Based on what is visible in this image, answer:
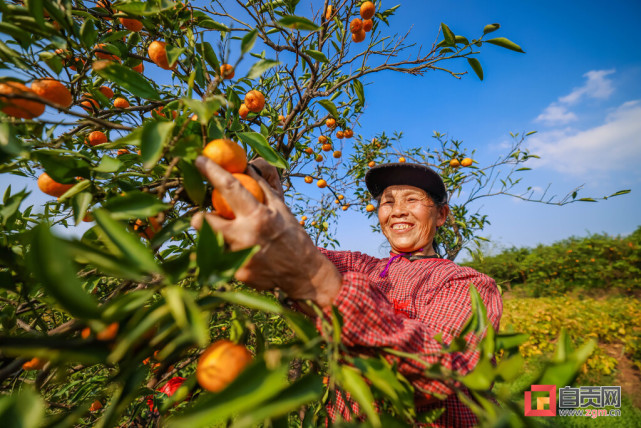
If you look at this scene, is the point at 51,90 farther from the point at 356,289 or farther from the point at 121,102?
the point at 356,289

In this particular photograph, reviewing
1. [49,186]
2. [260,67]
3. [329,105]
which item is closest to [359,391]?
[260,67]

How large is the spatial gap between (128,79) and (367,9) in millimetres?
1474

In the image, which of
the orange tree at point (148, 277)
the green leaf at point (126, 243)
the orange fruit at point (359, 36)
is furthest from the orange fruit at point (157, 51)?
the orange fruit at point (359, 36)

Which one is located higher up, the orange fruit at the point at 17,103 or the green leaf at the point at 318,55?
the green leaf at the point at 318,55

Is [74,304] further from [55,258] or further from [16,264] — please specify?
[16,264]

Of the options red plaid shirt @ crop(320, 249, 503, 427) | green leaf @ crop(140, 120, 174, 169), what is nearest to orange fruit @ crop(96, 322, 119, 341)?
green leaf @ crop(140, 120, 174, 169)

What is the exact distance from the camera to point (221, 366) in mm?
472

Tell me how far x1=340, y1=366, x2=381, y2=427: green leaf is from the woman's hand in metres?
0.20

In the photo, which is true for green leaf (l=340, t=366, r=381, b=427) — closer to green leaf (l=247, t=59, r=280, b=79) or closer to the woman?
the woman

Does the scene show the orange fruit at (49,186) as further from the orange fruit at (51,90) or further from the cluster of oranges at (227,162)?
the cluster of oranges at (227,162)

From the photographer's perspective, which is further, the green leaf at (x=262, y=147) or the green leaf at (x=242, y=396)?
the green leaf at (x=262, y=147)

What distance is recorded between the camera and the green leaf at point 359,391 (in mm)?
378

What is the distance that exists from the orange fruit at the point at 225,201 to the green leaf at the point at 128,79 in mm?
267

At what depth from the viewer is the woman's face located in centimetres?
178
